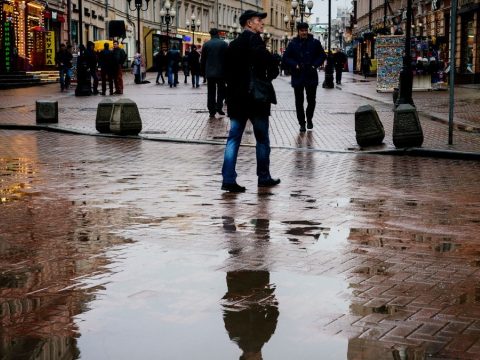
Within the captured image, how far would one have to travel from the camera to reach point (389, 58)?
106ft

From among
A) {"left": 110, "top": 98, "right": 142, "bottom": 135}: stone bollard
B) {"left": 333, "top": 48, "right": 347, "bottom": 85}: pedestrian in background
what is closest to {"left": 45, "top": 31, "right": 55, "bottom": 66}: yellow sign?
{"left": 333, "top": 48, "right": 347, "bottom": 85}: pedestrian in background

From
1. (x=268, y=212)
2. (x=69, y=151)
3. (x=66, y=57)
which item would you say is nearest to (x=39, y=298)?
(x=268, y=212)

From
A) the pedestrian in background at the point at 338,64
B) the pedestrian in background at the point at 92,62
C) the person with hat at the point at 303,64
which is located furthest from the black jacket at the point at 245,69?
the pedestrian in background at the point at 338,64

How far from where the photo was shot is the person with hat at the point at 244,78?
392 inches

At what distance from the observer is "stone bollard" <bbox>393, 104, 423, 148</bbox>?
1412cm

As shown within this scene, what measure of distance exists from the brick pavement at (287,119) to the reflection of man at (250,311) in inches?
333

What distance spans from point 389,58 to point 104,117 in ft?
55.3

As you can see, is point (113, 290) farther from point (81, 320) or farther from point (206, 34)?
point (206, 34)

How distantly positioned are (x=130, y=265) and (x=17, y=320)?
1403mm

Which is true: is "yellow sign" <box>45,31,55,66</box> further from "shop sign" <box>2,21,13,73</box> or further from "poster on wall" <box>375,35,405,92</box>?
"poster on wall" <box>375,35,405,92</box>

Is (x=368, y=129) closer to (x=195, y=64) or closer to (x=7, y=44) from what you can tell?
(x=195, y=64)

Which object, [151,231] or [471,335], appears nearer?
[471,335]

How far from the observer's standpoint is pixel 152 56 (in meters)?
73.2

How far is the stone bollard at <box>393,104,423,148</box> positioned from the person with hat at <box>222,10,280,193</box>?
14.6 feet
